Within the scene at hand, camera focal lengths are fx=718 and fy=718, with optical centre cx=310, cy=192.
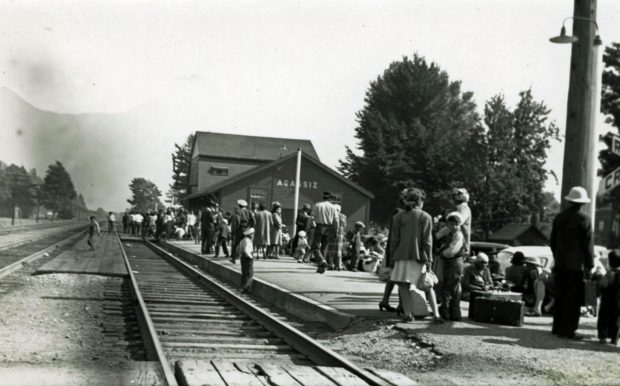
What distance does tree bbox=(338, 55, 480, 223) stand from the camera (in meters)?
51.5

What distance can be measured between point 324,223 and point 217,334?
825 centimetres

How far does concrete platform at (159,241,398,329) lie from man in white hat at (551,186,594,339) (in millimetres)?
2153

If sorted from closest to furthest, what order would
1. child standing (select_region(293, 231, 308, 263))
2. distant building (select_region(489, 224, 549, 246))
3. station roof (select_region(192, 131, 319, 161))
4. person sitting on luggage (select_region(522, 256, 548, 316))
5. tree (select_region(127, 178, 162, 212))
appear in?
person sitting on luggage (select_region(522, 256, 548, 316)) < child standing (select_region(293, 231, 308, 263)) < distant building (select_region(489, 224, 549, 246)) < station roof (select_region(192, 131, 319, 161)) < tree (select_region(127, 178, 162, 212))

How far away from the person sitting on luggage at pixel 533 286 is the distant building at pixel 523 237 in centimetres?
2877

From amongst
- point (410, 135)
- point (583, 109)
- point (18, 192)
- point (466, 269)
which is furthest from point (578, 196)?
point (18, 192)

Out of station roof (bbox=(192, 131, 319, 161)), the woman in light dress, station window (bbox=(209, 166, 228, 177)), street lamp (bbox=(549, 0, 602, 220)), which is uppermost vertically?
station roof (bbox=(192, 131, 319, 161))

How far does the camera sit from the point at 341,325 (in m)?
9.46

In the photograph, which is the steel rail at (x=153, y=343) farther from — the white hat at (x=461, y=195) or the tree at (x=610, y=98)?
the tree at (x=610, y=98)

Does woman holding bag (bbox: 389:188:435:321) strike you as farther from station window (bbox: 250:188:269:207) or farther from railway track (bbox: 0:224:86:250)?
station window (bbox: 250:188:269:207)

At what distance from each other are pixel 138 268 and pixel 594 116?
1385 centimetres

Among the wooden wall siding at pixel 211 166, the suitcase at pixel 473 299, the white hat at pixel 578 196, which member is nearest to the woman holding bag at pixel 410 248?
the suitcase at pixel 473 299

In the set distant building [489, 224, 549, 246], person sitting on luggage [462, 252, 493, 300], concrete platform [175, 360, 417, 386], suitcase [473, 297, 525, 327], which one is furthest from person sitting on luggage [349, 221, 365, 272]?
distant building [489, 224, 549, 246]

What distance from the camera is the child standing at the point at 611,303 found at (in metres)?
8.05

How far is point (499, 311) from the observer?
9.18m
